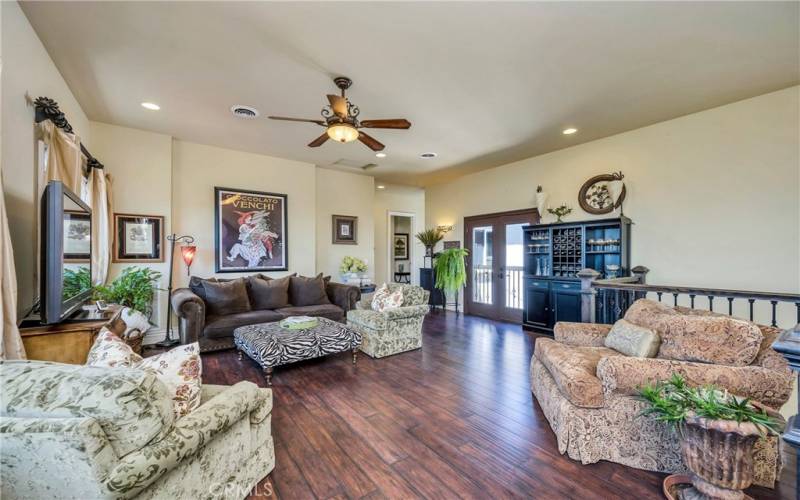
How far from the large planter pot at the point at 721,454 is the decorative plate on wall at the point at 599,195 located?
12.3 ft

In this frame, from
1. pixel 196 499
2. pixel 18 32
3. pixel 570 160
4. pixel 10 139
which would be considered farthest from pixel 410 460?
pixel 570 160

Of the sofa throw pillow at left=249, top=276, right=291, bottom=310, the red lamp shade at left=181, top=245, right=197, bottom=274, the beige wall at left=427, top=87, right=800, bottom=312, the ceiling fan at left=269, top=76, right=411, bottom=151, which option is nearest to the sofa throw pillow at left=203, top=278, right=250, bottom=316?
the sofa throw pillow at left=249, top=276, right=291, bottom=310

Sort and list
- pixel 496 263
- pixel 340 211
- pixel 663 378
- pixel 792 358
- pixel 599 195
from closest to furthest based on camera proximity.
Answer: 1. pixel 792 358
2. pixel 663 378
3. pixel 599 195
4. pixel 496 263
5. pixel 340 211

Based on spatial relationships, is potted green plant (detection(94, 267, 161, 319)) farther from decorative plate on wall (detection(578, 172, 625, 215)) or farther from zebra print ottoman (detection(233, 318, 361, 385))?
decorative plate on wall (detection(578, 172, 625, 215))

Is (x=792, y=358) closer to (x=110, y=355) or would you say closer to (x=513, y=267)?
(x=110, y=355)

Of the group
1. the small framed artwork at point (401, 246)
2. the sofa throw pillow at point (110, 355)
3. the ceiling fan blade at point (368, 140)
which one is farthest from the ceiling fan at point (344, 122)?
the small framed artwork at point (401, 246)

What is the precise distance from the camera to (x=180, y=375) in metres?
1.46

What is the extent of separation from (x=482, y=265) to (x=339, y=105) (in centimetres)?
466

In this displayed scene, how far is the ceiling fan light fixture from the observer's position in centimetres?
295

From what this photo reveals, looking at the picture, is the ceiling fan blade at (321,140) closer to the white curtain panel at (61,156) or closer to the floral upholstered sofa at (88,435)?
the white curtain panel at (61,156)

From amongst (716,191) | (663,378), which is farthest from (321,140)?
(716,191)

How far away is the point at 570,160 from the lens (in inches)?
201

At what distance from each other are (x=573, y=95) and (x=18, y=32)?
15.1ft

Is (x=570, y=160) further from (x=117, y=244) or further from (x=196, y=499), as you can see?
(x=117, y=244)
